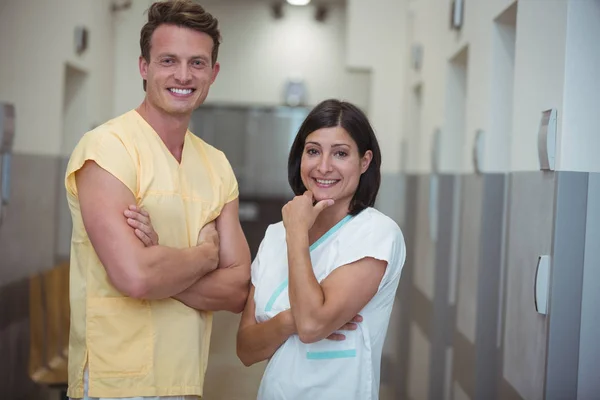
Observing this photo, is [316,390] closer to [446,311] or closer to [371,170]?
[371,170]

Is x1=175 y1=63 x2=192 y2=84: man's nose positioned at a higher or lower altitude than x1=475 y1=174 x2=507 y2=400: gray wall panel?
higher

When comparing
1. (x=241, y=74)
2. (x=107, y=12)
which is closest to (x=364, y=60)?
(x=241, y=74)

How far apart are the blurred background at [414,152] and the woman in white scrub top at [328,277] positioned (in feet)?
2.63

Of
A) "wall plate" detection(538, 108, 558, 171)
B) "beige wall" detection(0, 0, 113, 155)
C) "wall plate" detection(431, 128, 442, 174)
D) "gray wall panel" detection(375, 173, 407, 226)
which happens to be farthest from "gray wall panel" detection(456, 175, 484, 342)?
"beige wall" detection(0, 0, 113, 155)

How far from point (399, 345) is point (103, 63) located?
2.23 meters

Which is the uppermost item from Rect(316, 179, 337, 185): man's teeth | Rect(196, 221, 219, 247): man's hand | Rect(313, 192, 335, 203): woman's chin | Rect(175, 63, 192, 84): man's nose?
Rect(175, 63, 192, 84): man's nose

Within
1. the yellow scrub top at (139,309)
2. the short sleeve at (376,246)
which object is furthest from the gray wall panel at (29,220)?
the short sleeve at (376,246)

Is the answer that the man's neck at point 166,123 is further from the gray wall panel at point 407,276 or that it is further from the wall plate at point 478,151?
the gray wall panel at point 407,276

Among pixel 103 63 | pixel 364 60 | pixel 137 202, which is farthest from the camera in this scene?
pixel 364 60

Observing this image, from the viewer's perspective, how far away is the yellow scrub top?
5.07 ft

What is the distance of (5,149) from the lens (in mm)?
2756

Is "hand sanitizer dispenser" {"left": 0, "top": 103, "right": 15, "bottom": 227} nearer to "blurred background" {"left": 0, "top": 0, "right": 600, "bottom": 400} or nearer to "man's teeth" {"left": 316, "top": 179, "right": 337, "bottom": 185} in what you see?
"blurred background" {"left": 0, "top": 0, "right": 600, "bottom": 400}

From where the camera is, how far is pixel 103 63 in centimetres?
362

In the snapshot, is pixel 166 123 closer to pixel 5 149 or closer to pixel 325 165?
pixel 325 165
